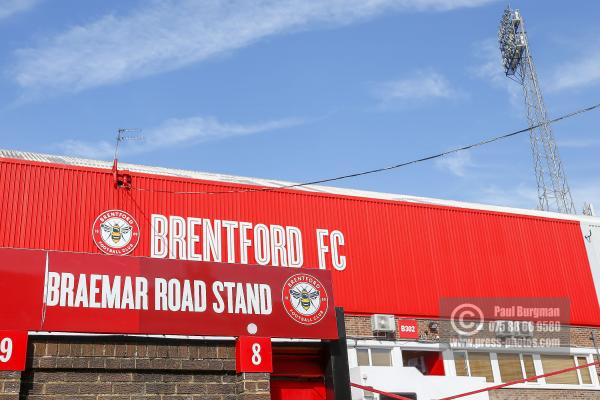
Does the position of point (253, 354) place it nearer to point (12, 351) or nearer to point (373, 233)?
point (12, 351)

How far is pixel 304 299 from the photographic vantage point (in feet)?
31.9

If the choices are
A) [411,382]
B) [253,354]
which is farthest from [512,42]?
[253,354]

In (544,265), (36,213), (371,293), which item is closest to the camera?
(36,213)

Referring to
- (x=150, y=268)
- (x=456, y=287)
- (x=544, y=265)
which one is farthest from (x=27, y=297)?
(x=544, y=265)

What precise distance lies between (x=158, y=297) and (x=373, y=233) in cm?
1627

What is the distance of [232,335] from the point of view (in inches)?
360

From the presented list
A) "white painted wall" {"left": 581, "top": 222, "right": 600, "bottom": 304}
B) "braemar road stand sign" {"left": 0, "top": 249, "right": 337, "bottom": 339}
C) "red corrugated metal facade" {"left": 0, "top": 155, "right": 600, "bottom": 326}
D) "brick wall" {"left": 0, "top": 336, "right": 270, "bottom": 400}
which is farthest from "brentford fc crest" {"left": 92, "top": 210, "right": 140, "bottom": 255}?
"white painted wall" {"left": 581, "top": 222, "right": 600, "bottom": 304}

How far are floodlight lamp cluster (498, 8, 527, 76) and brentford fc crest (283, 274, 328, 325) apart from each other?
33395mm

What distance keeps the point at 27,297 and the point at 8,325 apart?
400 mm

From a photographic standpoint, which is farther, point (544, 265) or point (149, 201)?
point (544, 265)

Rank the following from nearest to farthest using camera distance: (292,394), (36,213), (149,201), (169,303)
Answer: (169,303), (292,394), (36,213), (149,201)

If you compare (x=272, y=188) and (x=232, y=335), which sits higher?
(x=272, y=188)

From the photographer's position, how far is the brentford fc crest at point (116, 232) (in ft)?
68.1

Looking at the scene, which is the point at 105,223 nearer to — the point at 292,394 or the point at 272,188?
the point at 272,188
